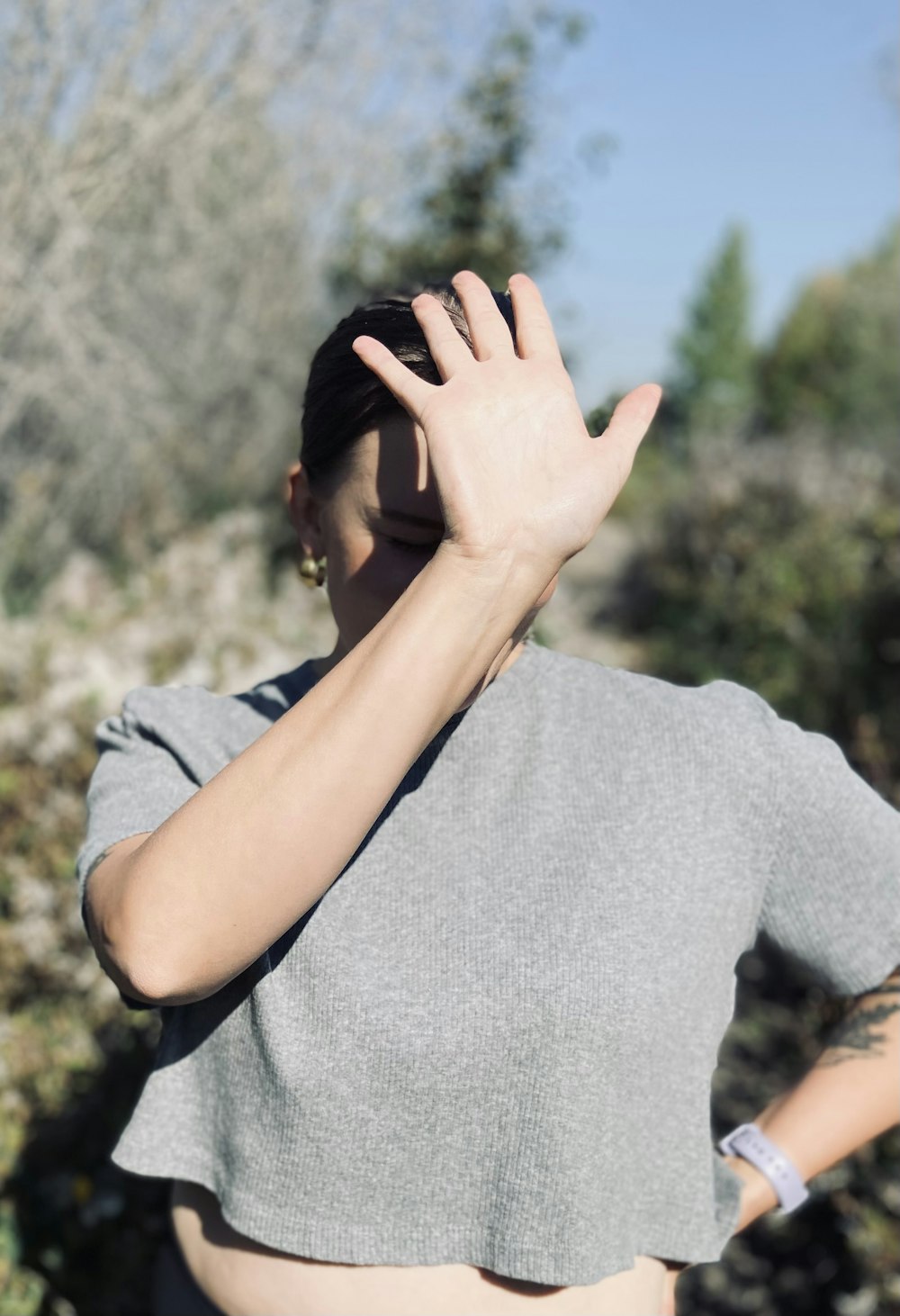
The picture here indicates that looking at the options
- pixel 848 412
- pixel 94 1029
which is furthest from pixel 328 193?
pixel 848 412

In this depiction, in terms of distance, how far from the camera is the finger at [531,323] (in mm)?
1018

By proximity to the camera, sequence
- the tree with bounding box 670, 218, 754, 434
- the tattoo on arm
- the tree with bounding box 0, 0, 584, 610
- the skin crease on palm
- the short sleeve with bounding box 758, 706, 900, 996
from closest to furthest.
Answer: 1. the skin crease on palm
2. the short sleeve with bounding box 758, 706, 900, 996
3. the tattoo on arm
4. the tree with bounding box 0, 0, 584, 610
5. the tree with bounding box 670, 218, 754, 434

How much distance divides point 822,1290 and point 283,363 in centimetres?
646

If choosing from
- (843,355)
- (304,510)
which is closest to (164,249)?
(304,510)

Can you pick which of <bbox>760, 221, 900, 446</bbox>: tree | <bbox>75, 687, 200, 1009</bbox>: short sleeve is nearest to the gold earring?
<bbox>75, 687, 200, 1009</bbox>: short sleeve

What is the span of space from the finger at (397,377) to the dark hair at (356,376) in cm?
13

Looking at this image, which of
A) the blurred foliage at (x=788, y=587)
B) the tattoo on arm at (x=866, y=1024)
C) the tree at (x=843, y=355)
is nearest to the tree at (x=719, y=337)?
the tree at (x=843, y=355)

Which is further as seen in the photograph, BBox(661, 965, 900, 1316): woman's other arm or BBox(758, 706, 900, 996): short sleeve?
BBox(661, 965, 900, 1316): woman's other arm

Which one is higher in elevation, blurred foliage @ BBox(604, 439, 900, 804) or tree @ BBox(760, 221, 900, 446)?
blurred foliage @ BBox(604, 439, 900, 804)

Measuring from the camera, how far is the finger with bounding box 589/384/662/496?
100 centimetres

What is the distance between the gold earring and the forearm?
91 centimetres

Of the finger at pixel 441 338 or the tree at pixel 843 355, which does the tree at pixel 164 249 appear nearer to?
the finger at pixel 441 338

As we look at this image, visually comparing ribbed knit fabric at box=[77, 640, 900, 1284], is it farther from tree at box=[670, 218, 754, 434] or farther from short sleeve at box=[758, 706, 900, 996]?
tree at box=[670, 218, 754, 434]

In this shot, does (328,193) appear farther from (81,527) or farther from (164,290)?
(81,527)
